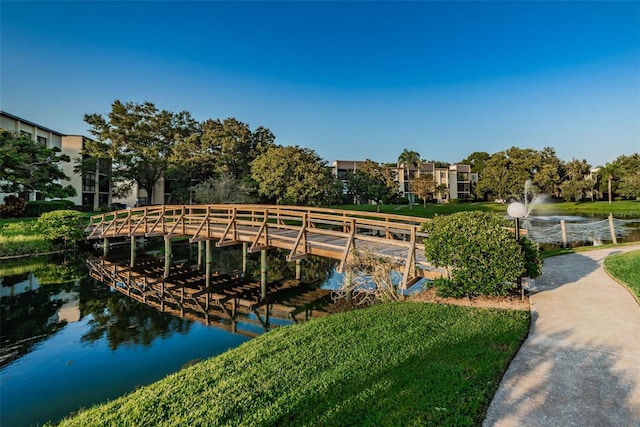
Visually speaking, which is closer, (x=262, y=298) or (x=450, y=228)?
(x=450, y=228)

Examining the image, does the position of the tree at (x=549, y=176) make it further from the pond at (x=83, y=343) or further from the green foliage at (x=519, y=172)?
the pond at (x=83, y=343)

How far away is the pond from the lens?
5.78 metres

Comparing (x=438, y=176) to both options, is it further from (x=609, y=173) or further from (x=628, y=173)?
(x=628, y=173)

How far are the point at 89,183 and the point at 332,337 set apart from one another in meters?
41.2

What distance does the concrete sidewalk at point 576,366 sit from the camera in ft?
11.5

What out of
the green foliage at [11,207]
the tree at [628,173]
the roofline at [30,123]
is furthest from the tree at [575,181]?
the roofline at [30,123]

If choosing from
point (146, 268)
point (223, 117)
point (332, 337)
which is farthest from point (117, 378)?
point (223, 117)

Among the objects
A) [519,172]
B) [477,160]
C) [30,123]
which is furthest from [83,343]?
[477,160]

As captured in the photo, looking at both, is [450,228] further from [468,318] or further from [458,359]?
[458,359]

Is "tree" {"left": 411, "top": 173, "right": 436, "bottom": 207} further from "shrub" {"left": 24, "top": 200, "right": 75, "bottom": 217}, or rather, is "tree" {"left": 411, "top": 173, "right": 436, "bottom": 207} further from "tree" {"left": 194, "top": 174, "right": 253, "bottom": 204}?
"shrub" {"left": 24, "top": 200, "right": 75, "bottom": 217}

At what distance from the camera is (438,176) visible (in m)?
67.9

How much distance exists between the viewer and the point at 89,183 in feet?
123

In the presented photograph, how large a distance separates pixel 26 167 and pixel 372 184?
3616cm

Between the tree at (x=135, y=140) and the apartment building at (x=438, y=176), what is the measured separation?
31.5 m
